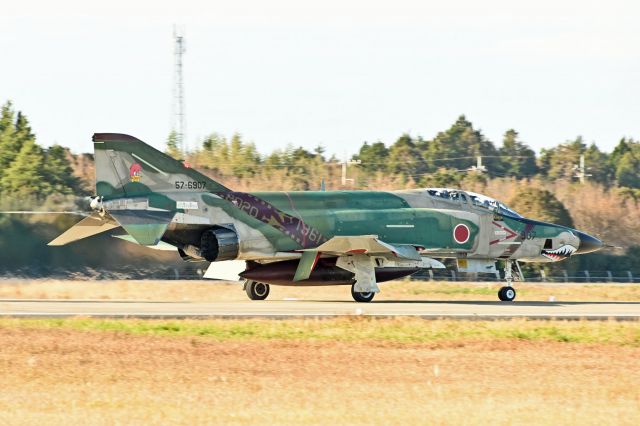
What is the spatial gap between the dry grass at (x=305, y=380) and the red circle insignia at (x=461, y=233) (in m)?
10.8

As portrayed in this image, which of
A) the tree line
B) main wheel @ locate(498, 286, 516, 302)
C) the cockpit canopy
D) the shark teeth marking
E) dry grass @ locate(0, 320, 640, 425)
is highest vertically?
the tree line

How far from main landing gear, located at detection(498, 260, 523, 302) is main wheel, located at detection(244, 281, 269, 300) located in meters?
6.68

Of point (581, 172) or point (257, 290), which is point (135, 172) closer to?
point (257, 290)

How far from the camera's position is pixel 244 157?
6538 centimetres

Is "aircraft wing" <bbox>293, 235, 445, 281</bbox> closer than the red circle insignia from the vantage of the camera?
Yes

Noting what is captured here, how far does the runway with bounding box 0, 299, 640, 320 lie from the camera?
77.6ft

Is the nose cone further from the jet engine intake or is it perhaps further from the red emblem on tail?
the red emblem on tail

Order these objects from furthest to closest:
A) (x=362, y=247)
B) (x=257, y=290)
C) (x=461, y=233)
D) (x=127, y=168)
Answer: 1. (x=257, y=290)
2. (x=461, y=233)
3. (x=362, y=247)
4. (x=127, y=168)

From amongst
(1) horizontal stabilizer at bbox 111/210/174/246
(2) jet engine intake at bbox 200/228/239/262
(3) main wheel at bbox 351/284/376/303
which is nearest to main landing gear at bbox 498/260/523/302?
(3) main wheel at bbox 351/284/376/303

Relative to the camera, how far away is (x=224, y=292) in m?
35.3

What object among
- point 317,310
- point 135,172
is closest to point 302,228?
point 317,310

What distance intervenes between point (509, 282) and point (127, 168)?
11.4 metres

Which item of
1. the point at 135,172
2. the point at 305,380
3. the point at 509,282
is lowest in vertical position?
the point at 305,380

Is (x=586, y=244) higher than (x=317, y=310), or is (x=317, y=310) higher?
(x=586, y=244)
